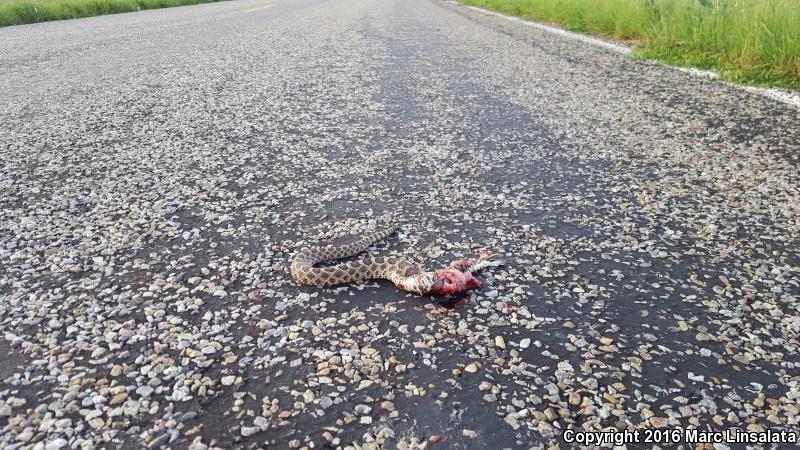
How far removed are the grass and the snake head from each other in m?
21.9

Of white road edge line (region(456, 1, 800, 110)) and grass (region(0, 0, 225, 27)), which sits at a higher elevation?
grass (region(0, 0, 225, 27))

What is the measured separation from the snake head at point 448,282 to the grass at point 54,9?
72.0 feet

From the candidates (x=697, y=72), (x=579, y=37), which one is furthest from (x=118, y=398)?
(x=579, y=37)

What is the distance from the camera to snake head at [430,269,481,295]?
11.0 ft

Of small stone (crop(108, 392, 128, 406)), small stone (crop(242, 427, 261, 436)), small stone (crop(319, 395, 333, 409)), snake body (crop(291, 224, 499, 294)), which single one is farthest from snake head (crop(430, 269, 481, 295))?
small stone (crop(108, 392, 128, 406))

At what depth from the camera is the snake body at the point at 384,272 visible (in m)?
3.39

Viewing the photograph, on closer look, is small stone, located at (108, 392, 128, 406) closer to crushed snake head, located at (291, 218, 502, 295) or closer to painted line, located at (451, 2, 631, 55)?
crushed snake head, located at (291, 218, 502, 295)

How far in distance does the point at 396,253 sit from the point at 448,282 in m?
0.67

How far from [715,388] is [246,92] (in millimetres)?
7597

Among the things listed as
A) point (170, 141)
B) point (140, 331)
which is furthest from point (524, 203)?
point (170, 141)

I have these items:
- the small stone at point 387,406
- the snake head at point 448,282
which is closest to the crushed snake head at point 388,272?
the snake head at point 448,282

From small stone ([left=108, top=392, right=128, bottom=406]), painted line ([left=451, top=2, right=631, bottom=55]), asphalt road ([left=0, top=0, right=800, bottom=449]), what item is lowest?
painted line ([left=451, top=2, right=631, bottom=55])

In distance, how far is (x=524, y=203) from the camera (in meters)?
4.70

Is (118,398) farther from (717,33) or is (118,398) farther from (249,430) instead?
(717,33)
